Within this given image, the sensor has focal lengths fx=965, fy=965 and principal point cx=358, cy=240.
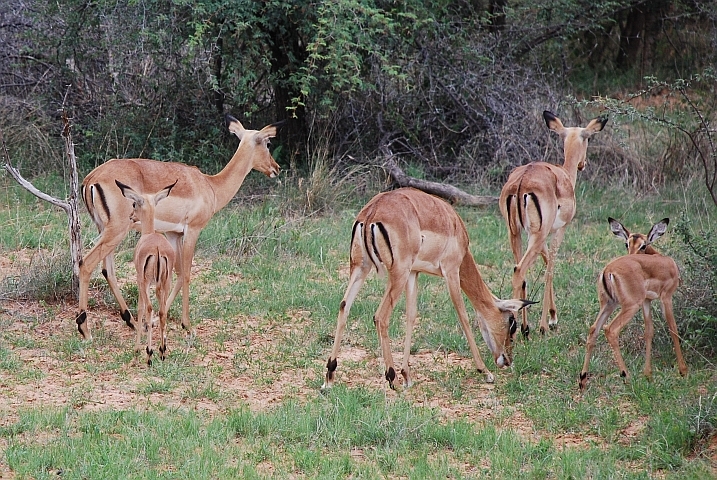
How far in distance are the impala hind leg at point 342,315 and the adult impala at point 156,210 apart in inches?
60.0

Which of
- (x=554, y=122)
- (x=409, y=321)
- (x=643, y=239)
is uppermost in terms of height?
(x=554, y=122)

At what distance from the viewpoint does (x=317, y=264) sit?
8.80 m

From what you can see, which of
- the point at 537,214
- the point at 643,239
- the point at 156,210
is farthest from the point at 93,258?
the point at 643,239

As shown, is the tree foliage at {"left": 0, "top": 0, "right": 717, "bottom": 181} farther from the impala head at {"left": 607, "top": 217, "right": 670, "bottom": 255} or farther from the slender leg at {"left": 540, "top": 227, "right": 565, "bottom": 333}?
the impala head at {"left": 607, "top": 217, "right": 670, "bottom": 255}

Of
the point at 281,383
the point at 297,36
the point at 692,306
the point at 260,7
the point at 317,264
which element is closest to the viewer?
the point at 281,383

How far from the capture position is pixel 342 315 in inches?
236

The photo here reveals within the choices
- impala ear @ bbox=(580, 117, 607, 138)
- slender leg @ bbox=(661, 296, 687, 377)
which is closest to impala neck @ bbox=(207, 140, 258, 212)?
impala ear @ bbox=(580, 117, 607, 138)

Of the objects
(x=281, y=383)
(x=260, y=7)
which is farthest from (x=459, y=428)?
(x=260, y=7)

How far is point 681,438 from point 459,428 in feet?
3.76

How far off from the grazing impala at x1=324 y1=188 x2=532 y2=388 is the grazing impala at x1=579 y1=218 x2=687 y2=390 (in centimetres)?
53

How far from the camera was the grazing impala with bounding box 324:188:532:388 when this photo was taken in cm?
594

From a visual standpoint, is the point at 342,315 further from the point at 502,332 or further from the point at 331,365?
the point at 502,332

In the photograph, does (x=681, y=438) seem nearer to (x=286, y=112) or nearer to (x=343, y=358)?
(x=343, y=358)

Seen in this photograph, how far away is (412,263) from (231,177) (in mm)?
2441
